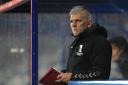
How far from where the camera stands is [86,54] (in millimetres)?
3406

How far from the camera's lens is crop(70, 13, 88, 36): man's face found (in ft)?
11.5

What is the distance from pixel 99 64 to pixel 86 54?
0.15 m

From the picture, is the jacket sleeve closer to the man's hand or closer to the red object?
the man's hand

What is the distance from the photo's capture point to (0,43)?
4.78m

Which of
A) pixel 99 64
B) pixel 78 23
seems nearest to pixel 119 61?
pixel 78 23

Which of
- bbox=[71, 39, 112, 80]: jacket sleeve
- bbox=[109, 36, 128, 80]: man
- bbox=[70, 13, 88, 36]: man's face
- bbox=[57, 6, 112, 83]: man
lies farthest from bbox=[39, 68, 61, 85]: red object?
bbox=[109, 36, 128, 80]: man

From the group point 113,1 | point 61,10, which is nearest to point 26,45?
point 61,10

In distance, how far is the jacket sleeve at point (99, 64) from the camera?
3.29 m

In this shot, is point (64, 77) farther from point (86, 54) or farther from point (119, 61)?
point (119, 61)

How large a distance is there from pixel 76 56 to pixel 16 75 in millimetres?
1509

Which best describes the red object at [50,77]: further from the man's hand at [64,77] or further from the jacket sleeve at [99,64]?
A: the jacket sleeve at [99,64]

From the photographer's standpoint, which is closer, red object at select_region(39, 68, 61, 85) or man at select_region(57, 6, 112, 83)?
man at select_region(57, 6, 112, 83)

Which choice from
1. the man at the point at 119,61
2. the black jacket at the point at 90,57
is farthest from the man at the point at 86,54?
the man at the point at 119,61

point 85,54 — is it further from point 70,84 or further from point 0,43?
point 0,43
